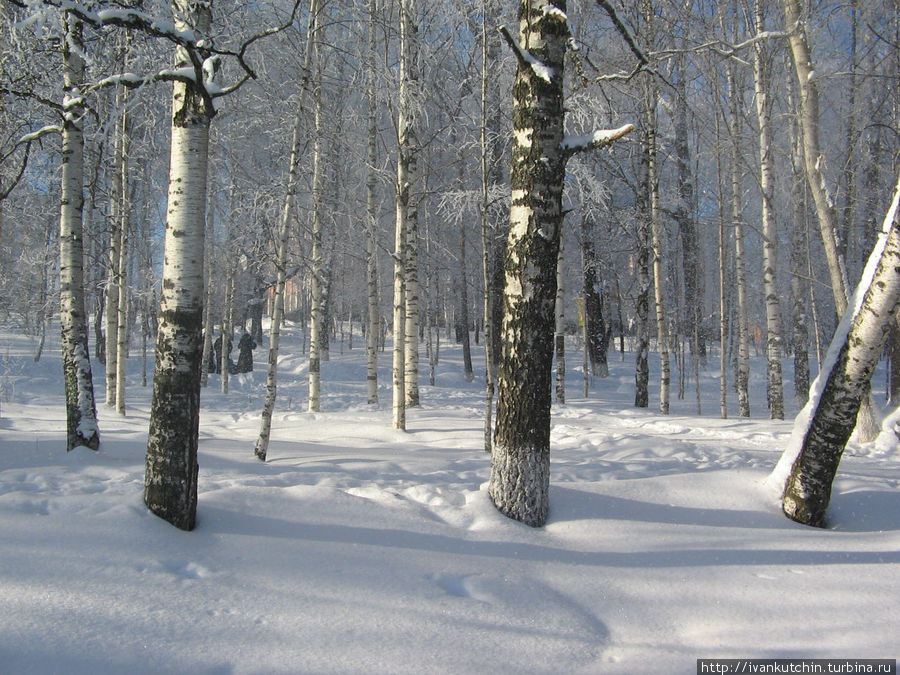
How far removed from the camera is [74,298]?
5.60 metres

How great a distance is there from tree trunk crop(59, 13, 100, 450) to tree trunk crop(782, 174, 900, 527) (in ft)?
Answer: 21.0

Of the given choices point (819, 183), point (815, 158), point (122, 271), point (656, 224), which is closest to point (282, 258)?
point (122, 271)

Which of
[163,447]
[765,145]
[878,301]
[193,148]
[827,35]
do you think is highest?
[827,35]

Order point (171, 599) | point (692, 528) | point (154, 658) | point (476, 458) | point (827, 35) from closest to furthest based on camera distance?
point (154, 658), point (171, 599), point (692, 528), point (476, 458), point (827, 35)

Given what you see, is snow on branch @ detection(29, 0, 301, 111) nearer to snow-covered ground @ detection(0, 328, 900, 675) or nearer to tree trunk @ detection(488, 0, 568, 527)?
tree trunk @ detection(488, 0, 568, 527)

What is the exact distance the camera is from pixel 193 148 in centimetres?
362

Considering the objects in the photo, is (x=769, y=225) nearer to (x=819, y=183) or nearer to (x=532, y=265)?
(x=819, y=183)

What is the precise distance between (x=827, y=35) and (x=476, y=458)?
12.9m

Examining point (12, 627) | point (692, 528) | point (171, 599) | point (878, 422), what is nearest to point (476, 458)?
point (692, 528)

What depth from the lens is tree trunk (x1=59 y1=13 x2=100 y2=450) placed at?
5383 mm

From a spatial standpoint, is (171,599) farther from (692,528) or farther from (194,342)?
(692,528)

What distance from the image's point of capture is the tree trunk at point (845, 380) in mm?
4137

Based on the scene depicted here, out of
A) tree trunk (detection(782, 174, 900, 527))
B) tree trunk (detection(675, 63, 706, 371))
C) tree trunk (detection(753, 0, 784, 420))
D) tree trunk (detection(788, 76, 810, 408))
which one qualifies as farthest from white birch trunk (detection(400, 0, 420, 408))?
tree trunk (detection(675, 63, 706, 371))

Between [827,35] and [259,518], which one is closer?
[259,518]
